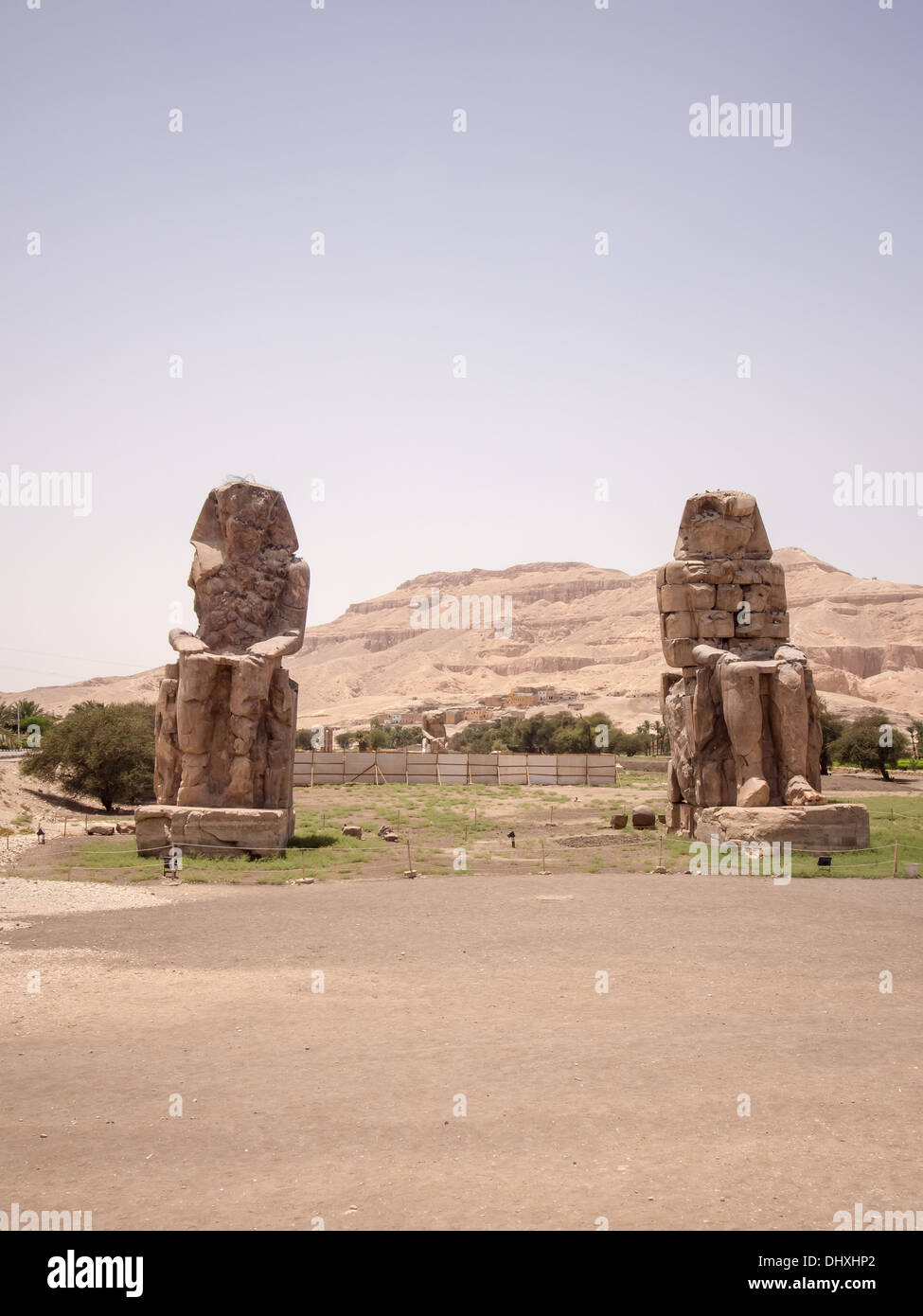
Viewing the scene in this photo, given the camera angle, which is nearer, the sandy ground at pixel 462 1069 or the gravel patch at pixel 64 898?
the sandy ground at pixel 462 1069

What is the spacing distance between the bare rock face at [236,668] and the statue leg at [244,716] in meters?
0.01

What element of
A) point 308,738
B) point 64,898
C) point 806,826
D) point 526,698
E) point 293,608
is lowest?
point 308,738

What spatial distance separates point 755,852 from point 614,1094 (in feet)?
26.4

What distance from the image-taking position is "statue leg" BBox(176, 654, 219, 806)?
13172mm

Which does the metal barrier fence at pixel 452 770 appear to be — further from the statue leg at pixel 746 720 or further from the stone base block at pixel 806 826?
the stone base block at pixel 806 826

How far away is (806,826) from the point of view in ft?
42.1

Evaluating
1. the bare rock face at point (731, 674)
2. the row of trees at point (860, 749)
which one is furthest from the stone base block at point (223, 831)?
the row of trees at point (860, 749)

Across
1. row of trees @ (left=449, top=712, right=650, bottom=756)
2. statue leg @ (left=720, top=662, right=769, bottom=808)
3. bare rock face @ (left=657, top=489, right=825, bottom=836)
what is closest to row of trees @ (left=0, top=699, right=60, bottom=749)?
bare rock face @ (left=657, top=489, right=825, bottom=836)

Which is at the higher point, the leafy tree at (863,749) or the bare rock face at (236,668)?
the bare rock face at (236,668)

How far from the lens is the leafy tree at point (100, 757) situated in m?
22.3

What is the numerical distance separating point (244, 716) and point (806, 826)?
23.1ft

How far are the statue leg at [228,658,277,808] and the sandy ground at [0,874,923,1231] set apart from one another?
4.07 metres

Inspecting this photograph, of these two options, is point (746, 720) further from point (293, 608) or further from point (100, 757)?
point (100, 757)

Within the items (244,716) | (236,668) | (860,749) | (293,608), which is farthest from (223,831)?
(860,749)
